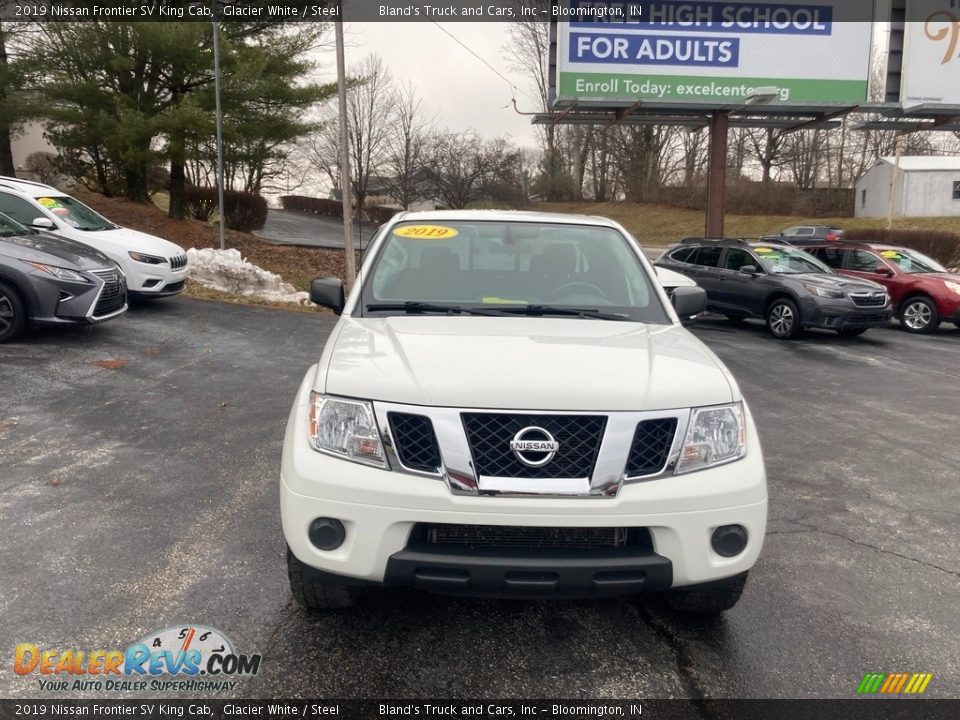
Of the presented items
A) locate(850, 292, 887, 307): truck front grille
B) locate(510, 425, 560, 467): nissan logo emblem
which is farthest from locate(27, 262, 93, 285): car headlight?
locate(850, 292, 887, 307): truck front grille

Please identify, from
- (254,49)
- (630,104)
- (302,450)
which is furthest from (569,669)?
(254,49)

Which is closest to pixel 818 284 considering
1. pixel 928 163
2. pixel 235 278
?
pixel 235 278

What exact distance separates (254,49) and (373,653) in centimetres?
1849

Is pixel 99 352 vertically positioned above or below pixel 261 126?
below

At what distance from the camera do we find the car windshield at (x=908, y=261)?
14.3 m

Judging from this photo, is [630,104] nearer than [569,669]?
No

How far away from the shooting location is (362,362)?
117 inches

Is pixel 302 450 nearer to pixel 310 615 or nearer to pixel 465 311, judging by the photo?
pixel 310 615

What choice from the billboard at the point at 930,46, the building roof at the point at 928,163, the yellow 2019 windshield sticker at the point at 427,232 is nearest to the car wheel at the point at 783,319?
the yellow 2019 windshield sticker at the point at 427,232

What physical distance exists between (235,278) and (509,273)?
1086 cm

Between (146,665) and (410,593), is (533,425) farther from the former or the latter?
(146,665)

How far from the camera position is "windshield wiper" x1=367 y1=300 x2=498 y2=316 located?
3729 millimetres

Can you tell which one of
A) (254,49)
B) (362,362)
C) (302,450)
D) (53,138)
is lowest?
(302,450)

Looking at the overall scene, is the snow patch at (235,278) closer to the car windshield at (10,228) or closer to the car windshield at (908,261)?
the car windshield at (10,228)
